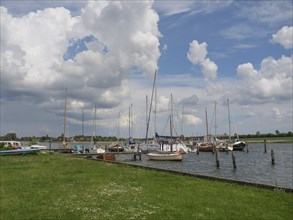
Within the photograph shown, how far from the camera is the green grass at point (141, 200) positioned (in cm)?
1426

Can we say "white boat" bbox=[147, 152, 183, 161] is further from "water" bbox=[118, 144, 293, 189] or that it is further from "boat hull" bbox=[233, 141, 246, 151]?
"boat hull" bbox=[233, 141, 246, 151]

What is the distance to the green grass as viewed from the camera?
46.8 feet

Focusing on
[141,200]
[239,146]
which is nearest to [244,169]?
[141,200]

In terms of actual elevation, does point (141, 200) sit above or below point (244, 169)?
above

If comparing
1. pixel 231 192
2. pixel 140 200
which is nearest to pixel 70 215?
pixel 140 200

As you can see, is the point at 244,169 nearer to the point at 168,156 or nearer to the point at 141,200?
the point at 168,156

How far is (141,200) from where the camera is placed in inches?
655

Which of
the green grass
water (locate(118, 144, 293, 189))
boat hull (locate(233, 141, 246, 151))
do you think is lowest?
water (locate(118, 144, 293, 189))

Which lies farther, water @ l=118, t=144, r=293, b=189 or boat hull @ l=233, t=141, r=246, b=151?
boat hull @ l=233, t=141, r=246, b=151

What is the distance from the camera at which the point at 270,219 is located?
1380 centimetres

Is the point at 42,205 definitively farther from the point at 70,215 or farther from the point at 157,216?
the point at 157,216

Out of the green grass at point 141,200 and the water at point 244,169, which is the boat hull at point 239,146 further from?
the green grass at point 141,200

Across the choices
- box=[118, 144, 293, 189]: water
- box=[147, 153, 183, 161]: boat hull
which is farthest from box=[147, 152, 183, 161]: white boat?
box=[118, 144, 293, 189]: water

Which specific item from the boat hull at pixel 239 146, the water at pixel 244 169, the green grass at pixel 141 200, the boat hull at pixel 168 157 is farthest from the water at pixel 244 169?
the boat hull at pixel 239 146
